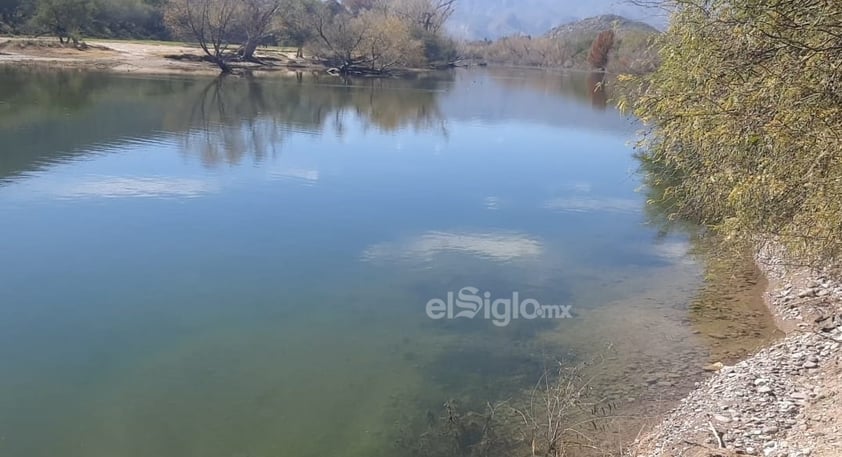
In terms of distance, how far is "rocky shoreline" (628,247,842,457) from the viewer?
5.68 meters

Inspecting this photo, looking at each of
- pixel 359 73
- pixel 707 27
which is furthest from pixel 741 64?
pixel 359 73

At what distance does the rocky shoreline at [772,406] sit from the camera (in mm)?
5684

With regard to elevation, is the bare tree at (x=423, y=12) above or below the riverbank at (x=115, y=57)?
above

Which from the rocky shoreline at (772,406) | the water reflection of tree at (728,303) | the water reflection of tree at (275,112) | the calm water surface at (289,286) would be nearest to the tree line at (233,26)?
the water reflection of tree at (275,112)

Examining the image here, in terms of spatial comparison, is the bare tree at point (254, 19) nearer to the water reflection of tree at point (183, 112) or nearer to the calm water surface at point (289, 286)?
the water reflection of tree at point (183, 112)

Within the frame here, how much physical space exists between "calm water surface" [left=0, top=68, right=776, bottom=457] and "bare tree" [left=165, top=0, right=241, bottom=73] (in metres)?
29.8

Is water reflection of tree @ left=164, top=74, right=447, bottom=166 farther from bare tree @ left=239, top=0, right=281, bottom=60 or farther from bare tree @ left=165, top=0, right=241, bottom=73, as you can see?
bare tree @ left=239, top=0, right=281, bottom=60

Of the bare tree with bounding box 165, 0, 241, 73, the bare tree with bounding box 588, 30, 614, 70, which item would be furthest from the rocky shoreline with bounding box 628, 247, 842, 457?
the bare tree with bounding box 588, 30, 614, 70

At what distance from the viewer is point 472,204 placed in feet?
51.6

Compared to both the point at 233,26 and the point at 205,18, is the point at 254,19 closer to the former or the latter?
the point at 233,26

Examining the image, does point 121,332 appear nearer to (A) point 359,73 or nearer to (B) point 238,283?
(B) point 238,283

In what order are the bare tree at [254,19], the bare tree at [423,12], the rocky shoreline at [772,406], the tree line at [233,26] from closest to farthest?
the rocky shoreline at [772,406] → the tree line at [233,26] → the bare tree at [254,19] → the bare tree at [423,12]

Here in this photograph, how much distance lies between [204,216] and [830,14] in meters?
11.5

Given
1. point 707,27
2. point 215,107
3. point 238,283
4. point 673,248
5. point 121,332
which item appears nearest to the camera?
point 707,27
